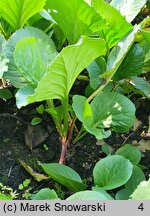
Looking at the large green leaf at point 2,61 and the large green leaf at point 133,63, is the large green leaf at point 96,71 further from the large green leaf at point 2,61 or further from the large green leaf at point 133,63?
the large green leaf at point 2,61

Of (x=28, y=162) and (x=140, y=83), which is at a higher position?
(x=140, y=83)

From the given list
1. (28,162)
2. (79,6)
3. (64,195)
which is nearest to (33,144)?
(28,162)

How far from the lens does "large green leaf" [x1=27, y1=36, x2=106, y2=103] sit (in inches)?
40.8

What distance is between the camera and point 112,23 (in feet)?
3.98

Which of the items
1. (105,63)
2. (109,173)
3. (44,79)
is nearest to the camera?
(44,79)

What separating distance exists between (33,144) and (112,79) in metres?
0.34

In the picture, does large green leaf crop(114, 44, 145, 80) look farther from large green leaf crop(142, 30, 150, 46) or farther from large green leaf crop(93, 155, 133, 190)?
large green leaf crop(93, 155, 133, 190)

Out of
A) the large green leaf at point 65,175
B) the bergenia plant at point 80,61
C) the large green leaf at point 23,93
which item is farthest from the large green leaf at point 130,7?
the large green leaf at point 65,175

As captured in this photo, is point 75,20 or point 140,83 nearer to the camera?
point 75,20

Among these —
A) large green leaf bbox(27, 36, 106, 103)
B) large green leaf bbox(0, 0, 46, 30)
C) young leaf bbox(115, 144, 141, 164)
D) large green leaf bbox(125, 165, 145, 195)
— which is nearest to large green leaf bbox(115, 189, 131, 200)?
large green leaf bbox(125, 165, 145, 195)

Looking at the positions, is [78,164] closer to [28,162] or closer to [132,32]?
[28,162]

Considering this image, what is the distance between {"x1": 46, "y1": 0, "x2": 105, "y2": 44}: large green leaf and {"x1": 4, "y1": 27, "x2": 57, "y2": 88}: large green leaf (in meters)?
0.08

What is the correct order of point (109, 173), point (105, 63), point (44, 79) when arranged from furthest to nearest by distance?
point (105, 63) < point (109, 173) < point (44, 79)

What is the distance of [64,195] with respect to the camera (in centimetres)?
125
